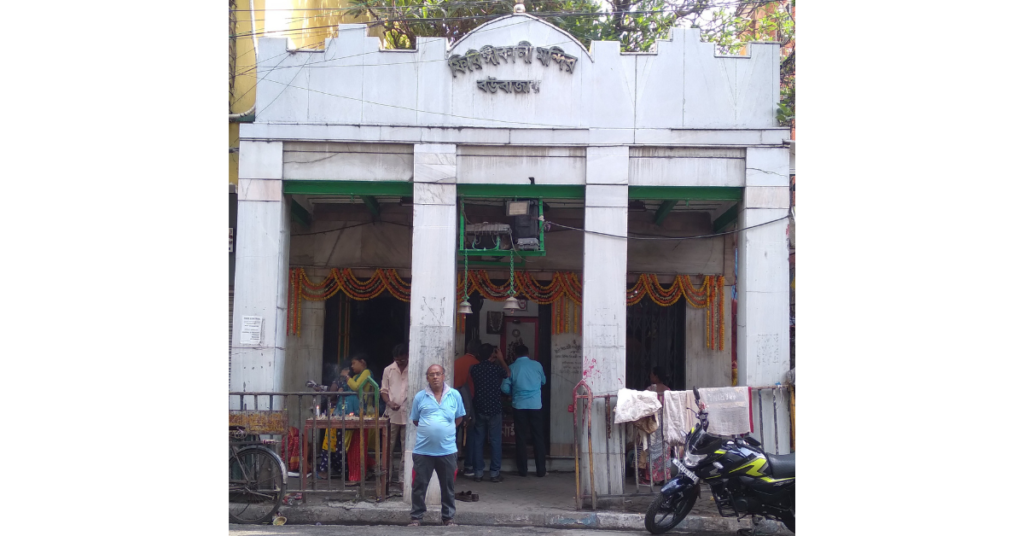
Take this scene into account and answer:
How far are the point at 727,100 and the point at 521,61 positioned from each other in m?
2.68

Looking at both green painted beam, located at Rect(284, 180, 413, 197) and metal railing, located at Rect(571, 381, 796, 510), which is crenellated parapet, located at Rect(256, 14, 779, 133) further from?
metal railing, located at Rect(571, 381, 796, 510)

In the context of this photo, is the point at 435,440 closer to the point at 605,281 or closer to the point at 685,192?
the point at 605,281

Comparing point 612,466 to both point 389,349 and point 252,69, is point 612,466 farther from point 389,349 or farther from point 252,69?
point 252,69

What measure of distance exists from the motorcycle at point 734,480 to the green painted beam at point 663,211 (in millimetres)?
4336

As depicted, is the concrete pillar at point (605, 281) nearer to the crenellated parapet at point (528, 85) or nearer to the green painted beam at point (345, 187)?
the crenellated parapet at point (528, 85)

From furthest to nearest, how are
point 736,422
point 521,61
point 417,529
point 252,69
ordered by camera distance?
1. point 252,69
2. point 521,61
3. point 736,422
4. point 417,529

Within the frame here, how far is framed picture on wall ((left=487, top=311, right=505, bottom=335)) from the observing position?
13.8 meters

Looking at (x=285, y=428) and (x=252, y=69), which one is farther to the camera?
(x=252, y=69)

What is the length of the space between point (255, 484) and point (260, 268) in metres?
2.72

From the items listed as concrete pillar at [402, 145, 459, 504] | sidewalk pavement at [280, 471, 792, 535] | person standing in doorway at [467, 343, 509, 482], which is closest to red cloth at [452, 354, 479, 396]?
person standing in doorway at [467, 343, 509, 482]

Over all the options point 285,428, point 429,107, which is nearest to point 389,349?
point 285,428

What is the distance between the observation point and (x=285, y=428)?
9.99 metres

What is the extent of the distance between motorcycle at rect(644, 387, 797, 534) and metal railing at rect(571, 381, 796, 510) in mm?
979

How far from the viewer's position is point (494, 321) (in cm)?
1377
